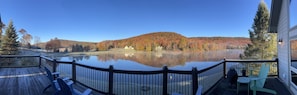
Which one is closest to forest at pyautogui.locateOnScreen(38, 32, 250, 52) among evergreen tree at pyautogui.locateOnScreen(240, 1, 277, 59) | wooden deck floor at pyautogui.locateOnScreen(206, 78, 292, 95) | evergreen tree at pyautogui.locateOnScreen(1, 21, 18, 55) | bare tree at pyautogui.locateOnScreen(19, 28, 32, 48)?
bare tree at pyautogui.locateOnScreen(19, 28, 32, 48)

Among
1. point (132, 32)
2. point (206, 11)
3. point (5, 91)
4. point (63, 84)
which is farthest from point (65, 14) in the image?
point (63, 84)

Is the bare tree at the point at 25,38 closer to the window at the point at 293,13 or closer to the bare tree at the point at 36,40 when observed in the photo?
the bare tree at the point at 36,40

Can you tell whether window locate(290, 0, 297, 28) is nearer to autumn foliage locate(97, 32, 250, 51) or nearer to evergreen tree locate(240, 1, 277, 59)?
evergreen tree locate(240, 1, 277, 59)

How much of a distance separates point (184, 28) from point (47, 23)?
24784 mm

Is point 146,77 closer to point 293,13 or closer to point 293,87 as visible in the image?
point 293,87

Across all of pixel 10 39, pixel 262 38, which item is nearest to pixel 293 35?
pixel 262 38

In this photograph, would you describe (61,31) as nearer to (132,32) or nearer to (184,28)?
(132,32)

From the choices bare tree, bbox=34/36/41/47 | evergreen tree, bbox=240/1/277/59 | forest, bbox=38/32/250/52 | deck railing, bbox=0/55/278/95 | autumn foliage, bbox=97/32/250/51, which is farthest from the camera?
bare tree, bbox=34/36/41/47

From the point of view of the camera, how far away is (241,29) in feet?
104

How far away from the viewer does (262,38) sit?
69.3 feet

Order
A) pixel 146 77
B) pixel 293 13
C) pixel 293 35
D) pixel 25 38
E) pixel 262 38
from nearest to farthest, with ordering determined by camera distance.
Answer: pixel 293 35 → pixel 293 13 → pixel 146 77 → pixel 262 38 → pixel 25 38

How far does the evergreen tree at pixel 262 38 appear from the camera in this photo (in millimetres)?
20125

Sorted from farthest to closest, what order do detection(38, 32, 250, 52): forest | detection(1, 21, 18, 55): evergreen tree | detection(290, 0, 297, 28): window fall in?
detection(38, 32, 250, 52): forest
detection(1, 21, 18, 55): evergreen tree
detection(290, 0, 297, 28): window

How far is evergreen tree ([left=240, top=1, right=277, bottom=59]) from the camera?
2012 cm
